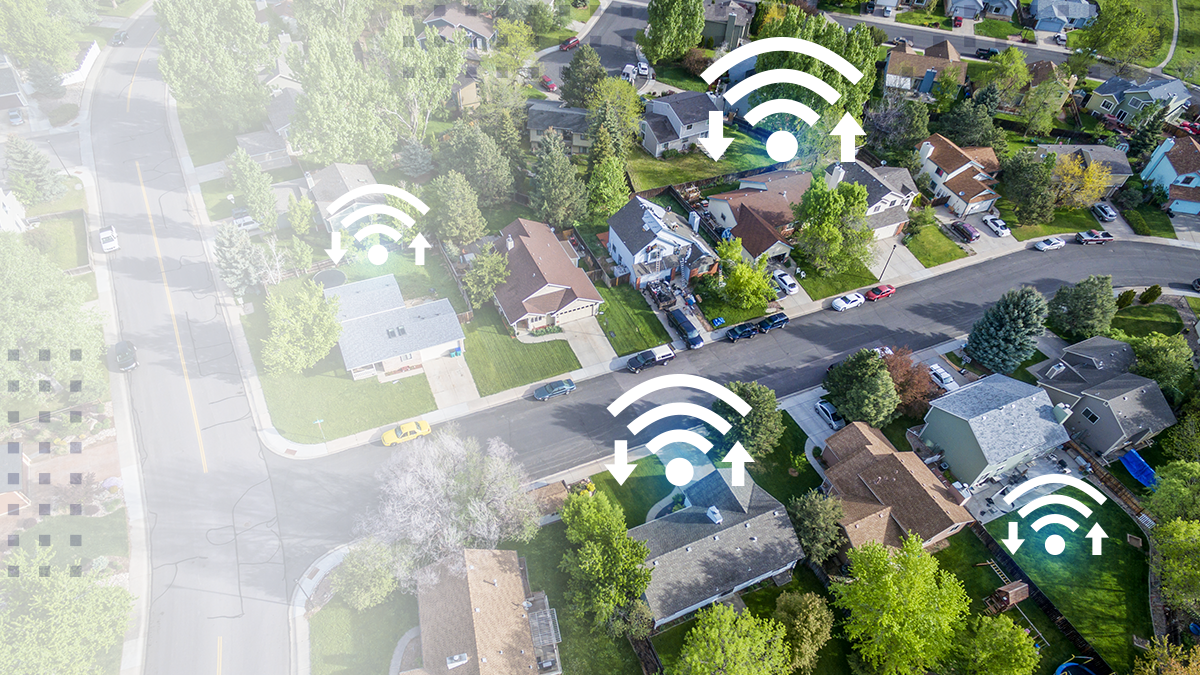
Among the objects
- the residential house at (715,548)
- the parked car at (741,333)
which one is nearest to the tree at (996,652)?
the residential house at (715,548)

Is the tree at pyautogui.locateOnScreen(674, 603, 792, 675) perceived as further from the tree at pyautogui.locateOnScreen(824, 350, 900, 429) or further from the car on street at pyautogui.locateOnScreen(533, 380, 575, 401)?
the car on street at pyautogui.locateOnScreen(533, 380, 575, 401)

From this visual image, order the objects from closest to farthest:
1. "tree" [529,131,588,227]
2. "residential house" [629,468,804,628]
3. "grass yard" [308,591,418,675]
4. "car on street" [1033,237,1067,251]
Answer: "grass yard" [308,591,418,675] → "residential house" [629,468,804,628] → "tree" [529,131,588,227] → "car on street" [1033,237,1067,251]

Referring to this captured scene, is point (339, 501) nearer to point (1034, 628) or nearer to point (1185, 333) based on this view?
point (1034, 628)

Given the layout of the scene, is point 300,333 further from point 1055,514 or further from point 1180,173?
point 1180,173

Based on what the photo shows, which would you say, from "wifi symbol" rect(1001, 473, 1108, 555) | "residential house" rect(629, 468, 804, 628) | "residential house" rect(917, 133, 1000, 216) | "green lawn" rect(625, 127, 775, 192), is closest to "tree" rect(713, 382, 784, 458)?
"residential house" rect(629, 468, 804, 628)

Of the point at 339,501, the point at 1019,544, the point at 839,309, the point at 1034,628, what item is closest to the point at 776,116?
the point at 839,309
